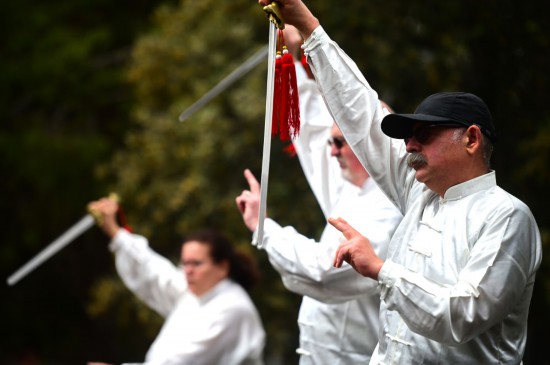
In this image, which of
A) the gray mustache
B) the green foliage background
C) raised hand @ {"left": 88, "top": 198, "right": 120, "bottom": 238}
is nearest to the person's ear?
the gray mustache

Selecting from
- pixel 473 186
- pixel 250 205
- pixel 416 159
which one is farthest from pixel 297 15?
pixel 250 205

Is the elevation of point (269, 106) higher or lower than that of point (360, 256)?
higher

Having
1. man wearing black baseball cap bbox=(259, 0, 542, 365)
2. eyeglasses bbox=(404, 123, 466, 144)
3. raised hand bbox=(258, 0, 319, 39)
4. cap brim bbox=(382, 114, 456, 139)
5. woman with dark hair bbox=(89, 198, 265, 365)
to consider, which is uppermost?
raised hand bbox=(258, 0, 319, 39)

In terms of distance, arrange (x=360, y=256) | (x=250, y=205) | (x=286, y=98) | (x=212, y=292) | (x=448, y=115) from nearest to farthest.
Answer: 1. (x=360, y=256)
2. (x=448, y=115)
3. (x=286, y=98)
4. (x=250, y=205)
5. (x=212, y=292)

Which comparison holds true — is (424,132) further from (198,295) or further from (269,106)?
(198,295)

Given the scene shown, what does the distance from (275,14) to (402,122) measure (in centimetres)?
53

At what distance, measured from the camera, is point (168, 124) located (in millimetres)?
9477

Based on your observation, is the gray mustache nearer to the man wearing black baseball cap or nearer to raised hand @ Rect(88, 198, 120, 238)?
the man wearing black baseball cap

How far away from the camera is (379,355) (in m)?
3.11

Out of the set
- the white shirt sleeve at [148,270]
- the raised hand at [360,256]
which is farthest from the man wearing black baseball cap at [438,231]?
the white shirt sleeve at [148,270]

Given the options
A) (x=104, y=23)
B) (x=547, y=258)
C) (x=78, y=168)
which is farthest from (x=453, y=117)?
(x=104, y=23)

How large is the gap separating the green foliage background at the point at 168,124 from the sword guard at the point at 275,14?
3.13 m

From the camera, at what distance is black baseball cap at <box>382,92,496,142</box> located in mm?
2924

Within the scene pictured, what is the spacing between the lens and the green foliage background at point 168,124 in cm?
701
